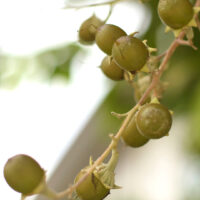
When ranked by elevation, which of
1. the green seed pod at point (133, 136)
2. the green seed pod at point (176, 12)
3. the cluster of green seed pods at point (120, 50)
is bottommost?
the green seed pod at point (133, 136)

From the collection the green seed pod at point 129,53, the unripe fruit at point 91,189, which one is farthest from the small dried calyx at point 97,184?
the green seed pod at point 129,53

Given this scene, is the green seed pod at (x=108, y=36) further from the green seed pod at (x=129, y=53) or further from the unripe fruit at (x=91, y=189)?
the unripe fruit at (x=91, y=189)

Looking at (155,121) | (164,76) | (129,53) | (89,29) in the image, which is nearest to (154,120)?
(155,121)

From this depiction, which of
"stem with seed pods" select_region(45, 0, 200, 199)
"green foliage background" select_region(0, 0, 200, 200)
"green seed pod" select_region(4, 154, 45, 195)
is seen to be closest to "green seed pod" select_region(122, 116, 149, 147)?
"stem with seed pods" select_region(45, 0, 200, 199)

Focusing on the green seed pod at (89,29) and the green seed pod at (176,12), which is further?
the green seed pod at (89,29)

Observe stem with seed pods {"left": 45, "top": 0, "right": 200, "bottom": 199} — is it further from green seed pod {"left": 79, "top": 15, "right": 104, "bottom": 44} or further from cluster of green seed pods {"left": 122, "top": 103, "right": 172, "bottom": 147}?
green seed pod {"left": 79, "top": 15, "right": 104, "bottom": 44}

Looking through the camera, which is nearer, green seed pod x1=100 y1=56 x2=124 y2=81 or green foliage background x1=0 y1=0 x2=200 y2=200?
green seed pod x1=100 y1=56 x2=124 y2=81

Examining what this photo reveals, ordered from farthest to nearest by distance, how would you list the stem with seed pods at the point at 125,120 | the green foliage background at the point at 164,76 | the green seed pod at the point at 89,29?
the green foliage background at the point at 164,76, the green seed pod at the point at 89,29, the stem with seed pods at the point at 125,120
